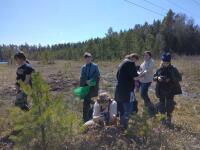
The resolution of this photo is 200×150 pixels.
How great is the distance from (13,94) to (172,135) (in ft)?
26.2

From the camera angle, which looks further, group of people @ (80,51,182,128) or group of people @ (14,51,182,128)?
group of people @ (80,51,182,128)

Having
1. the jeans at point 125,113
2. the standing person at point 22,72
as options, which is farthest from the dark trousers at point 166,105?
the standing person at point 22,72

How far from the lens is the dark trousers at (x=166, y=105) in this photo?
35.3ft

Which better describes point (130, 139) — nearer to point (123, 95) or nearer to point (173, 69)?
point (123, 95)

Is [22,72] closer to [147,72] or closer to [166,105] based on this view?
[147,72]

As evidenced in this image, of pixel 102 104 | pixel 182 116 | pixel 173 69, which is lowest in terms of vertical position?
pixel 182 116

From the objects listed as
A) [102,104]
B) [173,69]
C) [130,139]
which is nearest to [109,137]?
[130,139]

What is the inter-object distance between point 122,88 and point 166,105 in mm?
2083

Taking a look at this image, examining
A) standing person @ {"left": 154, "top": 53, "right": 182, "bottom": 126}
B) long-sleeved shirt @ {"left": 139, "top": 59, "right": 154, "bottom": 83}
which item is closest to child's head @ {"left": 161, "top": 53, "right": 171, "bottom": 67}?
standing person @ {"left": 154, "top": 53, "right": 182, "bottom": 126}

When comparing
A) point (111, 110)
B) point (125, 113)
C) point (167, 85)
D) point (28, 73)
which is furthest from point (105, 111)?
point (167, 85)

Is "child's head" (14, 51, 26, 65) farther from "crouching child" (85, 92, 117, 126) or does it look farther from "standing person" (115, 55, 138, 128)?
"standing person" (115, 55, 138, 128)

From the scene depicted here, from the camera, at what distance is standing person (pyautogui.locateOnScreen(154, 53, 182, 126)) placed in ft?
34.7

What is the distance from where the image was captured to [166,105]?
1088 centimetres

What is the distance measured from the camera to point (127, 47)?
211 feet
